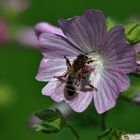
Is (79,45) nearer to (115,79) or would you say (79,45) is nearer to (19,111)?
(115,79)

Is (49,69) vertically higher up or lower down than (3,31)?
lower down

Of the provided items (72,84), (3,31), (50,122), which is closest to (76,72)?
(72,84)

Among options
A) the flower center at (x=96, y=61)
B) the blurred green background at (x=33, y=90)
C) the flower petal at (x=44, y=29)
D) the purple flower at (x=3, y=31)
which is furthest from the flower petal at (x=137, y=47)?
the purple flower at (x=3, y=31)

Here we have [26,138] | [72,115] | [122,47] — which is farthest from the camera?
[26,138]

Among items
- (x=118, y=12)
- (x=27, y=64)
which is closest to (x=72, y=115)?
(x=27, y=64)

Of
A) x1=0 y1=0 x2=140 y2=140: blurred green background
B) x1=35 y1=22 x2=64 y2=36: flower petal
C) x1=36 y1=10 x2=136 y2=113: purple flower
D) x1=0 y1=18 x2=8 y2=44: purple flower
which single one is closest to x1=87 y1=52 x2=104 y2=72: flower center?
x1=36 y1=10 x2=136 y2=113: purple flower

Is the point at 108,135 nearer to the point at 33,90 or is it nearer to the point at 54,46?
the point at 54,46
